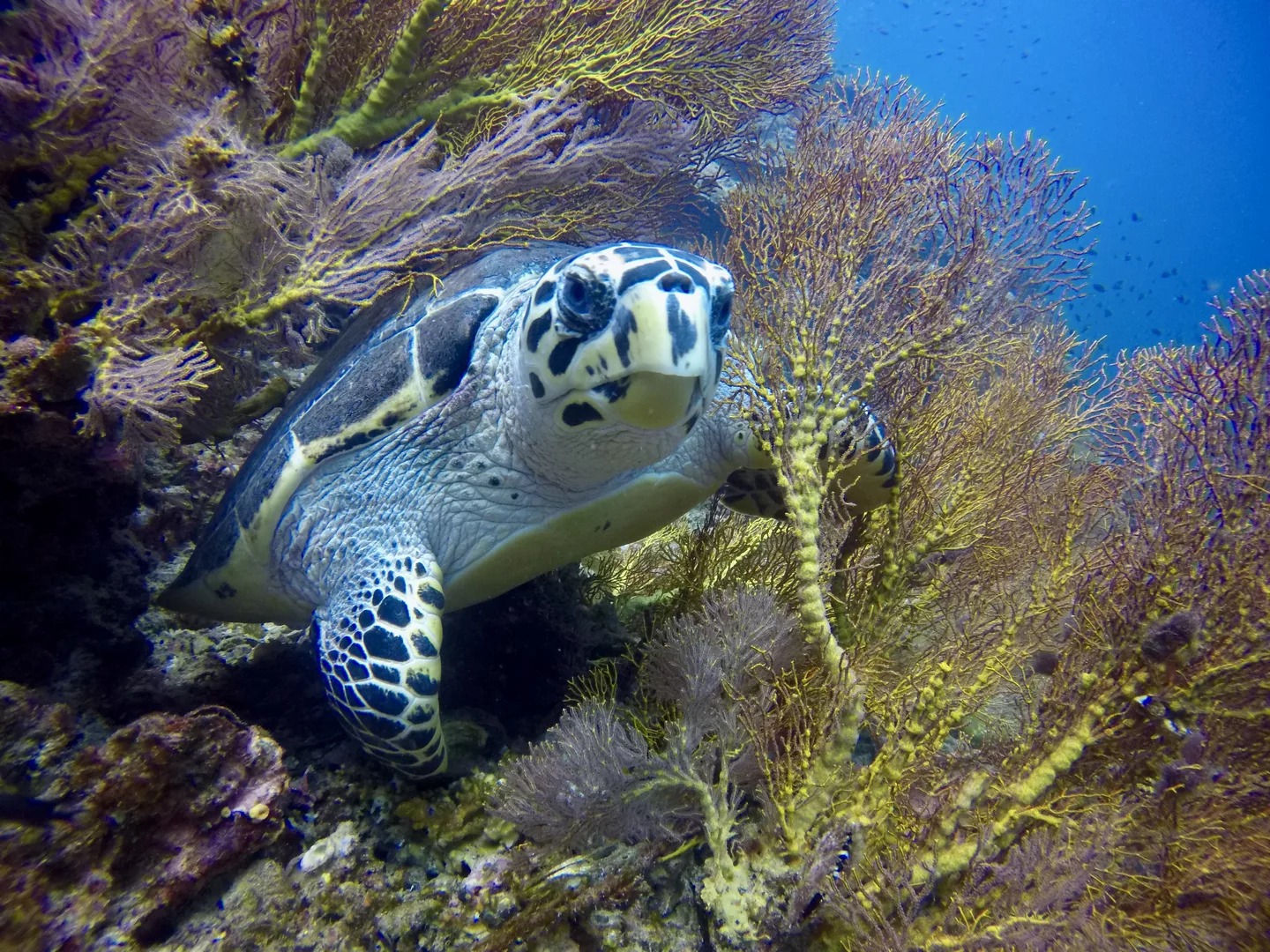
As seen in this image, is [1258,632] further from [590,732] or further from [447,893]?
[447,893]

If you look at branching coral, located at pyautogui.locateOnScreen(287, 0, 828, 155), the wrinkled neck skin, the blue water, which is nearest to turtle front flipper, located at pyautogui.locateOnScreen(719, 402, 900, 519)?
the wrinkled neck skin

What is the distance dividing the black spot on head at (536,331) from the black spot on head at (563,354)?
6 centimetres

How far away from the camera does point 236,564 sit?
7.06ft

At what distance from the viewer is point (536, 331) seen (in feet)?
5.62

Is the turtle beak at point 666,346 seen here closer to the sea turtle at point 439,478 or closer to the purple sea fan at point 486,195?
the sea turtle at point 439,478

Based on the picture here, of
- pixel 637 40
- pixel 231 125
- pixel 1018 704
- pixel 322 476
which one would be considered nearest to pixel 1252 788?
pixel 1018 704

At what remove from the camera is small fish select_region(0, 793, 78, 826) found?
3.92 feet

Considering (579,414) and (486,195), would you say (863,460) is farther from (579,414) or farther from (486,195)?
(486,195)

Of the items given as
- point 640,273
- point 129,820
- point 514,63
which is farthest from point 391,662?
point 514,63

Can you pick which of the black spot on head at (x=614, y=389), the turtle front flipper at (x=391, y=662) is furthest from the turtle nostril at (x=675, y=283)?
the turtle front flipper at (x=391, y=662)

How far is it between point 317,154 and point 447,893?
2531 mm

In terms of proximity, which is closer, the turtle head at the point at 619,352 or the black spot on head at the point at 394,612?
the turtle head at the point at 619,352

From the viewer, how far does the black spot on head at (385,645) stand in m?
1.80

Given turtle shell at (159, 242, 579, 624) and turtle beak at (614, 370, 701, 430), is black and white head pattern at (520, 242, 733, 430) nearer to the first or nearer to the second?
turtle beak at (614, 370, 701, 430)
